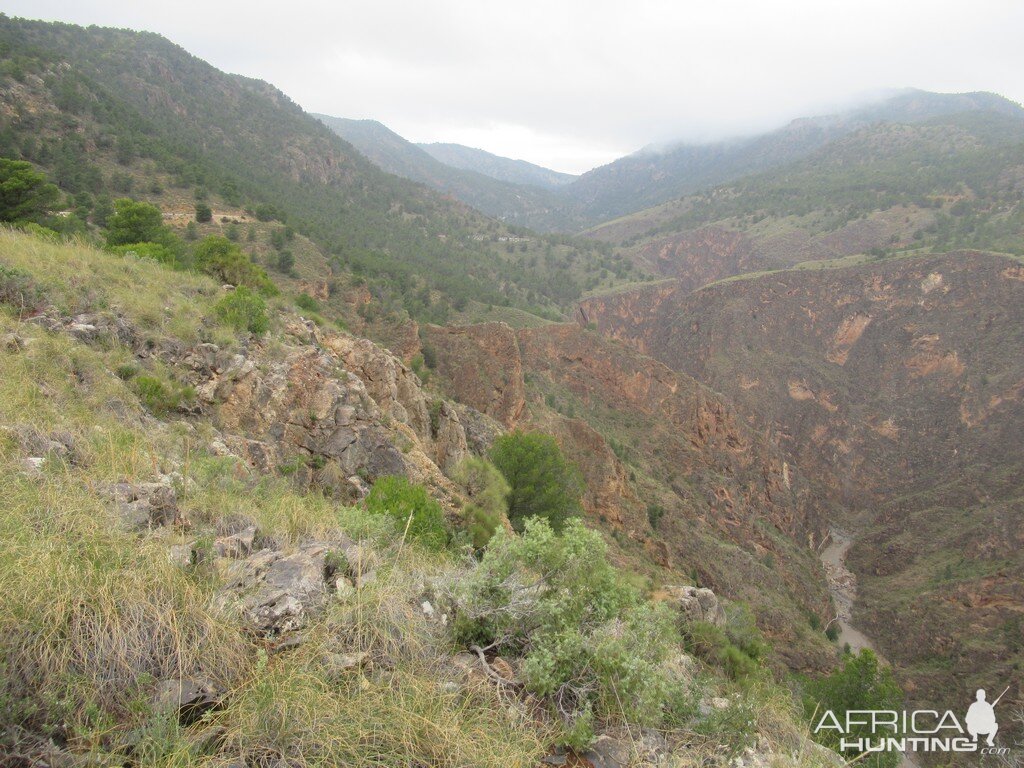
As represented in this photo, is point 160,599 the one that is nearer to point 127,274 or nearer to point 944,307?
point 127,274

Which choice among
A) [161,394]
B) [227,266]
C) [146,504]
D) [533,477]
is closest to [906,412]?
[533,477]

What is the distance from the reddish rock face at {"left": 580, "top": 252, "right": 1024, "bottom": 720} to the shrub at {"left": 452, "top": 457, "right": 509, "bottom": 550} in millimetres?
32184

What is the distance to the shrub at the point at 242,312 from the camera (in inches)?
Answer: 406

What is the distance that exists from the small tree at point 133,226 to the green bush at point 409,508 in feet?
52.5

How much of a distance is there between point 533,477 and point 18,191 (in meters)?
19.5

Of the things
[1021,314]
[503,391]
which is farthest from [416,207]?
[1021,314]

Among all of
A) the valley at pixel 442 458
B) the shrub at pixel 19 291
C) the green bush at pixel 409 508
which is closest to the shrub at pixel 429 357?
the valley at pixel 442 458

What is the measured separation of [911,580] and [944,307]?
41447mm

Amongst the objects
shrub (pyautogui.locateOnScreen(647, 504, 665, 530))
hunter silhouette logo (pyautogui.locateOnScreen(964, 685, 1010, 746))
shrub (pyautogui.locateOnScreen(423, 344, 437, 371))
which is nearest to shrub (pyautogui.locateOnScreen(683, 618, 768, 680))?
hunter silhouette logo (pyautogui.locateOnScreen(964, 685, 1010, 746))

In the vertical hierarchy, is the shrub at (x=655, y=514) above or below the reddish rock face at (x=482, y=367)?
below

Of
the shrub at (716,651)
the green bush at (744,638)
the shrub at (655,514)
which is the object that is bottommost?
the shrub at (655,514)

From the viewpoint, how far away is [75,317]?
305 inches

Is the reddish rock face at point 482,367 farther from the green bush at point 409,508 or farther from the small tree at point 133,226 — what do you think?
the green bush at point 409,508

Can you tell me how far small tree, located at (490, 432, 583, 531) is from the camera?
1848 centimetres
